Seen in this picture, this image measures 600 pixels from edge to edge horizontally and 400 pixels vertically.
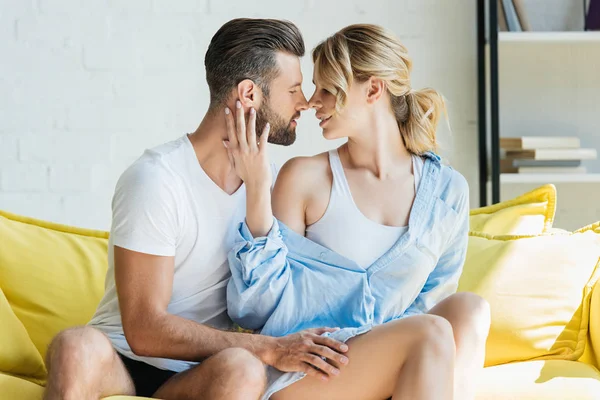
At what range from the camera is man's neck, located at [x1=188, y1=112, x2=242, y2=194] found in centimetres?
184

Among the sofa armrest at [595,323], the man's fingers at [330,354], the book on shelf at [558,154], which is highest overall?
the book on shelf at [558,154]

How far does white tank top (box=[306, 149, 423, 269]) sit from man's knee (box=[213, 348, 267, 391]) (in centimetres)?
39

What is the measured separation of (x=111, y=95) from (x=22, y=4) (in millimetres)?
434

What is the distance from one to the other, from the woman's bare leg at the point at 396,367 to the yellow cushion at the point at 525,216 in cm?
82

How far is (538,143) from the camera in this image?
9.41 feet

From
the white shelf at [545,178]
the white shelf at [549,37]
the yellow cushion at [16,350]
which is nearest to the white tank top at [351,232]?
the yellow cushion at [16,350]

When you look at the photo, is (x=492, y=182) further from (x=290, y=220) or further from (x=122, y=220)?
(x=122, y=220)

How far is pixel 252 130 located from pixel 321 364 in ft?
1.75

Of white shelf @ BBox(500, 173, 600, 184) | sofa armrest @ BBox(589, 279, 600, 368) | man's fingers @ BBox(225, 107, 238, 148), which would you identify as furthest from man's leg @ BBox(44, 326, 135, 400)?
white shelf @ BBox(500, 173, 600, 184)

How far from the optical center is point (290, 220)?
186 cm

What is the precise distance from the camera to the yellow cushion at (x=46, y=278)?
2080 millimetres

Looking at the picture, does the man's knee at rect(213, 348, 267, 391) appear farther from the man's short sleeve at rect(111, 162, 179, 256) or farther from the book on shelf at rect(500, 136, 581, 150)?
the book on shelf at rect(500, 136, 581, 150)

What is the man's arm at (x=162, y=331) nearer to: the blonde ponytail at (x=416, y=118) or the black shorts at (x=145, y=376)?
the black shorts at (x=145, y=376)

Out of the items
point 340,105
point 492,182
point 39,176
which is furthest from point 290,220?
point 39,176
